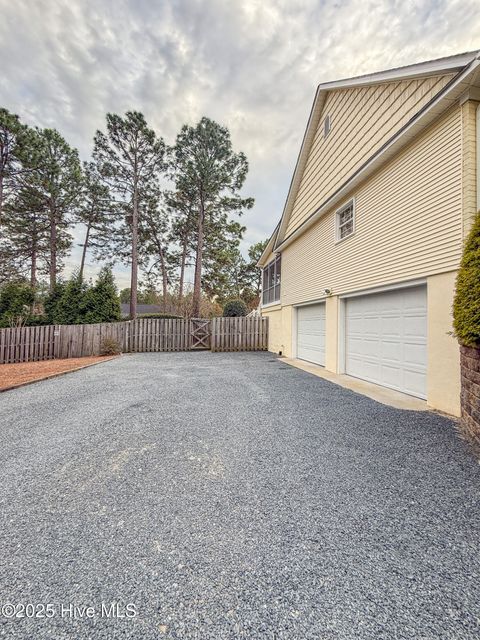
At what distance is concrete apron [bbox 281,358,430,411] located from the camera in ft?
14.3

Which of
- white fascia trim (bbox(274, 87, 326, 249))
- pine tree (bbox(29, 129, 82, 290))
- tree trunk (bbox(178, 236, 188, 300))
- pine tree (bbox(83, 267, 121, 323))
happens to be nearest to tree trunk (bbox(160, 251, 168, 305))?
tree trunk (bbox(178, 236, 188, 300))

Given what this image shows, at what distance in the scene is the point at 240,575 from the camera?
1433 mm

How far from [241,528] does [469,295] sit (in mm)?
3380

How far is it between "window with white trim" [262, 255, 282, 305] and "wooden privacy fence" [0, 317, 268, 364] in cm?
126

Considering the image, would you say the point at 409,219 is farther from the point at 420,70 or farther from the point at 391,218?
the point at 420,70

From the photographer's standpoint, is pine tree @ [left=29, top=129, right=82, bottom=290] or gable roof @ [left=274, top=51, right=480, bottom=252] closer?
gable roof @ [left=274, top=51, right=480, bottom=252]

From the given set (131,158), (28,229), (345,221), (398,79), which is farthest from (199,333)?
(28,229)

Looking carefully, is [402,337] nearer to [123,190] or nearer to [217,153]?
[217,153]

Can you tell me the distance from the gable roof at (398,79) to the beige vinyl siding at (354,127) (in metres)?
0.16

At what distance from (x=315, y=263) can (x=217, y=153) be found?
11301 mm

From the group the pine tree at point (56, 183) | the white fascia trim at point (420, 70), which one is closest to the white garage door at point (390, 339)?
the white fascia trim at point (420, 70)

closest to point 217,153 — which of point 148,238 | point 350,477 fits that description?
point 148,238

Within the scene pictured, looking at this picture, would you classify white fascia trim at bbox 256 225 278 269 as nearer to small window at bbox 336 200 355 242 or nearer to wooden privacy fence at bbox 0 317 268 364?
wooden privacy fence at bbox 0 317 268 364

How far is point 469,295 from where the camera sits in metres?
3.15
